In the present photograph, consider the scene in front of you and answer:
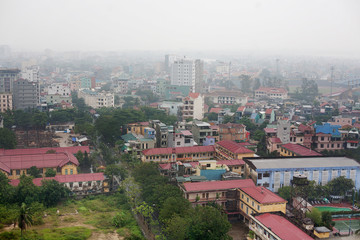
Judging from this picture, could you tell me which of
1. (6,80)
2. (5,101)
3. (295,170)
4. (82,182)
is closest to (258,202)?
(295,170)

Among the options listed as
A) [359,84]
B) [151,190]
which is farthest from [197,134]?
[359,84]

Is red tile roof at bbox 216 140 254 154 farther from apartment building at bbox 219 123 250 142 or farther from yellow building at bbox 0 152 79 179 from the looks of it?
yellow building at bbox 0 152 79 179

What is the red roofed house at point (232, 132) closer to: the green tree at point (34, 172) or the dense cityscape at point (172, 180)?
the dense cityscape at point (172, 180)

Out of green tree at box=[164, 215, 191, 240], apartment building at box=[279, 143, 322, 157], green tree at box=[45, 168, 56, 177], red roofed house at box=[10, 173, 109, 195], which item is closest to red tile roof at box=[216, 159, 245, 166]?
apartment building at box=[279, 143, 322, 157]

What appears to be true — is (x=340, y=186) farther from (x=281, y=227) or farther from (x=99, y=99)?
(x=99, y=99)

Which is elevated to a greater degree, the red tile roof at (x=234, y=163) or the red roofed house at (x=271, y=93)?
the red roofed house at (x=271, y=93)

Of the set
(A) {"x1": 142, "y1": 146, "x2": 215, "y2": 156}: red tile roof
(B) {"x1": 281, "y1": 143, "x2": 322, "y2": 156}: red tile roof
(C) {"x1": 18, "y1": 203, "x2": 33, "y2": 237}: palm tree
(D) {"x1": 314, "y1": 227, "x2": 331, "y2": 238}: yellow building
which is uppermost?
(B) {"x1": 281, "y1": 143, "x2": 322, "y2": 156}: red tile roof

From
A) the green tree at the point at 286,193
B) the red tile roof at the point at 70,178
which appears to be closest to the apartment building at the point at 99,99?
the red tile roof at the point at 70,178
